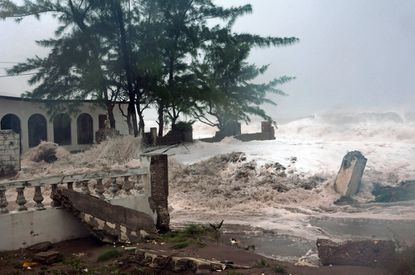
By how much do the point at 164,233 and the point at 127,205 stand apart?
0.81 m

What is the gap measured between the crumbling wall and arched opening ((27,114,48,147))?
10.5 metres

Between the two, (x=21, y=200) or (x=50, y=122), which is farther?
(x=50, y=122)

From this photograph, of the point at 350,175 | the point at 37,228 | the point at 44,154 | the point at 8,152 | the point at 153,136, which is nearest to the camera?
the point at 37,228

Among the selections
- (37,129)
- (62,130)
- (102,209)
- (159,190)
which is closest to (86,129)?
(62,130)

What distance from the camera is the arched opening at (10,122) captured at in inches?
933

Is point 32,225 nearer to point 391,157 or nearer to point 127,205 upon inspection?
point 127,205

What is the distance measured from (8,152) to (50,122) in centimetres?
1080

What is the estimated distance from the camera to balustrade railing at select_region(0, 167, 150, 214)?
6586mm

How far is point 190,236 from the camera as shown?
289 inches

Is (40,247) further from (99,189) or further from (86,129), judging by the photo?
(86,129)

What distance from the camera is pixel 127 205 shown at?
775 cm

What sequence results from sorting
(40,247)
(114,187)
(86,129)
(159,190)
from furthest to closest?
(86,129) < (159,190) < (114,187) < (40,247)

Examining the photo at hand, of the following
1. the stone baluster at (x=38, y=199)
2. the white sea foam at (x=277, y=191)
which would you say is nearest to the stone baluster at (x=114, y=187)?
the stone baluster at (x=38, y=199)

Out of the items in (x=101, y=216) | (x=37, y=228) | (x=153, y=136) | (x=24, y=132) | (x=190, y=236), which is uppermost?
(x=24, y=132)
